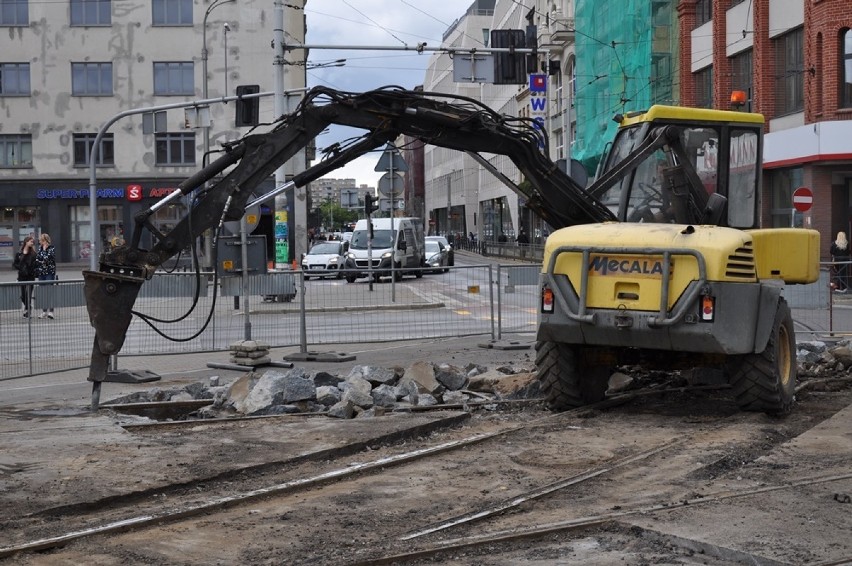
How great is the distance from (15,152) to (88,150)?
369 centimetres

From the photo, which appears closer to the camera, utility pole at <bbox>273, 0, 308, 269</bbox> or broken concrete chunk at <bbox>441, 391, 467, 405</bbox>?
broken concrete chunk at <bbox>441, 391, 467, 405</bbox>

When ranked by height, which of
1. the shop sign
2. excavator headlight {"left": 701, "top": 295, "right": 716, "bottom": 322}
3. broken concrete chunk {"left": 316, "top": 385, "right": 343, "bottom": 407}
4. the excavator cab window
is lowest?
broken concrete chunk {"left": 316, "top": 385, "right": 343, "bottom": 407}

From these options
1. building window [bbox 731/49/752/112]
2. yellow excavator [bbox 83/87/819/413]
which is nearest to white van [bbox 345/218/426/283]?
building window [bbox 731/49/752/112]

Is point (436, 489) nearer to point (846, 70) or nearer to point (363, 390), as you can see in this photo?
point (363, 390)

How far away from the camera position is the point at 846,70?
3434 centimetres

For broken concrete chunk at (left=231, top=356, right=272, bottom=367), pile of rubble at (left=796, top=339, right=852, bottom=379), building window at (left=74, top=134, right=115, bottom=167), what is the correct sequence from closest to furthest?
pile of rubble at (left=796, top=339, right=852, bottom=379)
broken concrete chunk at (left=231, top=356, right=272, bottom=367)
building window at (left=74, top=134, right=115, bottom=167)

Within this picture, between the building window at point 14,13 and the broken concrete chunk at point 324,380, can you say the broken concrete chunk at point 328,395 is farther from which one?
the building window at point 14,13

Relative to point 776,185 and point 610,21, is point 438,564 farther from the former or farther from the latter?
point 610,21

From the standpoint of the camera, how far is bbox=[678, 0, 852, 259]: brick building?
113 feet

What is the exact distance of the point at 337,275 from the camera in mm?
19938

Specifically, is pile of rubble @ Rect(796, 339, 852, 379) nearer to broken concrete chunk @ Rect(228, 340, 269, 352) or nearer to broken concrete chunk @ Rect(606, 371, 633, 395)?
broken concrete chunk @ Rect(606, 371, 633, 395)

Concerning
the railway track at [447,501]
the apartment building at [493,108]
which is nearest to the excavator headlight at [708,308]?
the railway track at [447,501]

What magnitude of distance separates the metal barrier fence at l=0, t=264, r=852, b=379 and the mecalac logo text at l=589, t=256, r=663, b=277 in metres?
7.20

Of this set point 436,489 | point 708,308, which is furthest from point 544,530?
point 708,308
